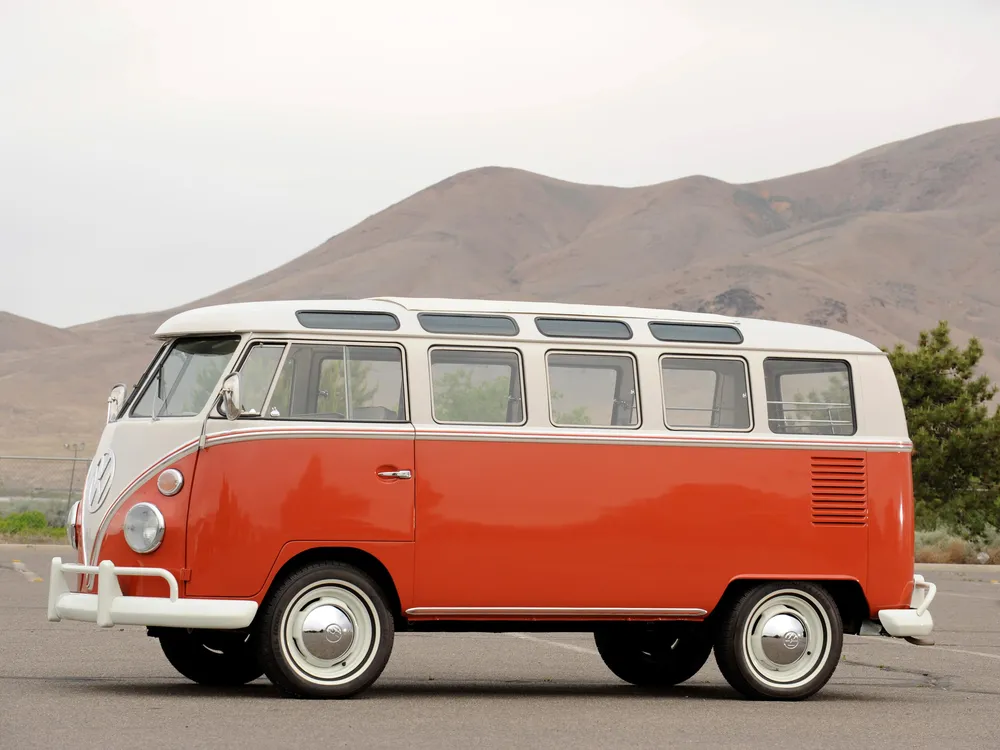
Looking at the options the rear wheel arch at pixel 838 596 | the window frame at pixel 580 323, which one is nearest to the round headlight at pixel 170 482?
the window frame at pixel 580 323

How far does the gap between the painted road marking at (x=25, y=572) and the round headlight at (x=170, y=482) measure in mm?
12074

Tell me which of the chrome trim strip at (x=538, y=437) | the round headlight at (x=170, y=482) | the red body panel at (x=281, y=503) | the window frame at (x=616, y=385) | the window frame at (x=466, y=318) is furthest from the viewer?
the window frame at (x=616, y=385)

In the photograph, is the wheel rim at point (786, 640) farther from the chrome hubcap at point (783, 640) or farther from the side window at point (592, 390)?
the side window at point (592, 390)

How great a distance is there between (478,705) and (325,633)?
1.08 metres

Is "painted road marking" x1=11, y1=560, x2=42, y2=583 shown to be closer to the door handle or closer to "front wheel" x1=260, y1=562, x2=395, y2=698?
"front wheel" x1=260, y1=562, x2=395, y2=698

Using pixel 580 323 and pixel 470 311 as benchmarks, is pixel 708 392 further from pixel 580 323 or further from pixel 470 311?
pixel 470 311

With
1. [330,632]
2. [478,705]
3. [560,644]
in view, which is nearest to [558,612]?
[478,705]

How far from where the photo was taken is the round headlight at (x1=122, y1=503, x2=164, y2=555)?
1070cm

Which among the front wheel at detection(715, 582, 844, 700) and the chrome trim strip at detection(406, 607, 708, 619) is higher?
the chrome trim strip at detection(406, 607, 708, 619)

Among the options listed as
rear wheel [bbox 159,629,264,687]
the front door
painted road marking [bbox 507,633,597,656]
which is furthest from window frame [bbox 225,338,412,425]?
painted road marking [bbox 507,633,597,656]

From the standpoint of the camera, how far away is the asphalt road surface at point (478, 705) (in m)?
9.30

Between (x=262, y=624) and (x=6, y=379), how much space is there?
14271 centimetres

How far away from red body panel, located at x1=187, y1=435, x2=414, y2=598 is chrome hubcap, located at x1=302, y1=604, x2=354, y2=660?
41cm

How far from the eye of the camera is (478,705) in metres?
10.9
